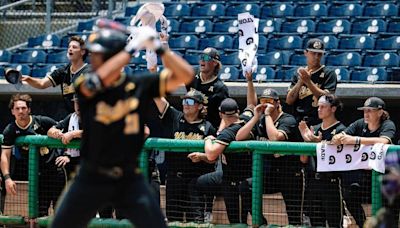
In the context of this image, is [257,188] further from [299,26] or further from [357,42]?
[299,26]

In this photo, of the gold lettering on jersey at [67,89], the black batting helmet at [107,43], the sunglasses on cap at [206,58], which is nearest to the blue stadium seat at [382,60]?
the sunglasses on cap at [206,58]

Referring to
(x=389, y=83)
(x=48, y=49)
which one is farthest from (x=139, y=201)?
(x=48, y=49)

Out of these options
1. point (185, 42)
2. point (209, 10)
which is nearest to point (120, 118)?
point (185, 42)

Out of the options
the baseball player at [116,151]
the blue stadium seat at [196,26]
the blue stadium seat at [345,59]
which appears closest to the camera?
the baseball player at [116,151]

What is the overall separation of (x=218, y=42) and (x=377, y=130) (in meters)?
5.61

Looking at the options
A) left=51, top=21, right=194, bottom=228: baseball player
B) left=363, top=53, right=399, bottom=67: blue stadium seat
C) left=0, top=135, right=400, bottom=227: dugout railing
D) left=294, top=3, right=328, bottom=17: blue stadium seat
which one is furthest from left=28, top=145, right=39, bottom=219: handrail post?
left=294, top=3, right=328, bottom=17: blue stadium seat

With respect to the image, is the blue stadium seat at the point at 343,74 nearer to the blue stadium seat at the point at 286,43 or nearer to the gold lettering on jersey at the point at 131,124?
the blue stadium seat at the point at 286,43

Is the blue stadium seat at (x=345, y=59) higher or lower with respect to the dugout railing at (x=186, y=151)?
higher

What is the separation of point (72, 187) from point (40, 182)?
303 cm

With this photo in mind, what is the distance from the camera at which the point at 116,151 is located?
6781 millimetres

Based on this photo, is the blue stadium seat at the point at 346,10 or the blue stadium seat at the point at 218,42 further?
the blue stadium seat at the point at 346,10

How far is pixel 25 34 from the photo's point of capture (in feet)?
56.2

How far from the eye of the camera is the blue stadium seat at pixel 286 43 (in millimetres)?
13844

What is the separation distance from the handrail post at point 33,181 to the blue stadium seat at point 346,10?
644 cm
